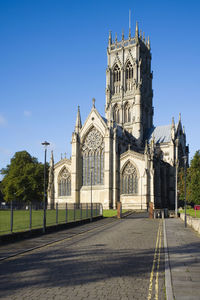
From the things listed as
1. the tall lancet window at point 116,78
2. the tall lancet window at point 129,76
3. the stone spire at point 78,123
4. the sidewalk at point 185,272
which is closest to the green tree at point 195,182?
the stone spire at point 78,123

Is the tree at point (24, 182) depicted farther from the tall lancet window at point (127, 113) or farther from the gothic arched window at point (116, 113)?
the tall lancet window at point (127, 113)

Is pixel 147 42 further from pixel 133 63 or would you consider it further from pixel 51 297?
pixel 51 297

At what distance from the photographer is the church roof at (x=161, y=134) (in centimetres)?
7312

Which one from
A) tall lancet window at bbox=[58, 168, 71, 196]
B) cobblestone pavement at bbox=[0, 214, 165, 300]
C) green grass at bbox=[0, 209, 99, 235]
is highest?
tall lancet window at bbox=[58, 168, 71, 196]

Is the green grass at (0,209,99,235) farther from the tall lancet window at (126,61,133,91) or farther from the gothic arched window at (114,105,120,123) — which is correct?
the tall lancet window at (126,61,133,91)

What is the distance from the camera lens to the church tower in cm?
7388

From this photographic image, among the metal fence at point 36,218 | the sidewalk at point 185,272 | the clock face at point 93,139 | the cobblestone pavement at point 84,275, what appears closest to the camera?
the sidewalk at point 185,272

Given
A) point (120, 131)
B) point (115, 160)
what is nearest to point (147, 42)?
point (120, 131)

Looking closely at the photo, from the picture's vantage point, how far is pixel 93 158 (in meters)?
62.2

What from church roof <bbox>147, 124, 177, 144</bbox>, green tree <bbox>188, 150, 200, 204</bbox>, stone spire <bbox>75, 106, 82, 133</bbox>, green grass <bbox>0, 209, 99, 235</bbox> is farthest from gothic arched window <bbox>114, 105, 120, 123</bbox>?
green grass <bbox>0, 209, 99, 235</bbox>

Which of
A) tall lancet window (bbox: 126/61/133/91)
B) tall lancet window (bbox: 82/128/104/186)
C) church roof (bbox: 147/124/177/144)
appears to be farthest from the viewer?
A: tall lancet window (bbox: 126/61/133/91)

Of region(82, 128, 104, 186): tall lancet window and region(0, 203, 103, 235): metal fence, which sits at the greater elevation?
region(82, 128, 104, 186): tall lancet window

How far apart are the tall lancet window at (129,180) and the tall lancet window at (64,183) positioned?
12061mm

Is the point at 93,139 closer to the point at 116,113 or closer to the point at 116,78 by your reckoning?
the point at 116,113
